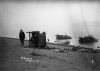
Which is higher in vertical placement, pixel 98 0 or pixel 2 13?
pixel 98 0

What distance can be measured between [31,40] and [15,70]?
8011mm

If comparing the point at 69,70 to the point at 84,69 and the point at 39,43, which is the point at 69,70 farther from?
the point at 39,43

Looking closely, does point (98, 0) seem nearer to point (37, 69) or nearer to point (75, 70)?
point (75, 70)

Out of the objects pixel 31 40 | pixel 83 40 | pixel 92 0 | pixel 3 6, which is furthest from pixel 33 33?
pixel 83 40

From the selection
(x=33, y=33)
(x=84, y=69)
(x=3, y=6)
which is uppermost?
(x=3, y=6)

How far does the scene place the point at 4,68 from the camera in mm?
5602

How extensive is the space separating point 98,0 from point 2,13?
4823mm

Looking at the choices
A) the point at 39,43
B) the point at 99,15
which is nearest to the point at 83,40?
the point at 39,43

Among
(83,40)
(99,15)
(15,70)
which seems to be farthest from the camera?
(83,40)

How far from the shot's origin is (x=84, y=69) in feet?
19.9

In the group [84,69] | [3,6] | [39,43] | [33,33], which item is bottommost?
[84,69]

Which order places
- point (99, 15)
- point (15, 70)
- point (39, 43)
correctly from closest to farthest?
point (15, 70), point (99, 15), point (39, 43)

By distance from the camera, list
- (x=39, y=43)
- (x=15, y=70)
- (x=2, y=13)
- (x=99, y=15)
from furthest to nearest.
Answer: (x=39, y=43)
(x=99, y=15)
(x=2, y=13)
(x=15, y=70)

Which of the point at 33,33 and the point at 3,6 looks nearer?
the point at 3,6
